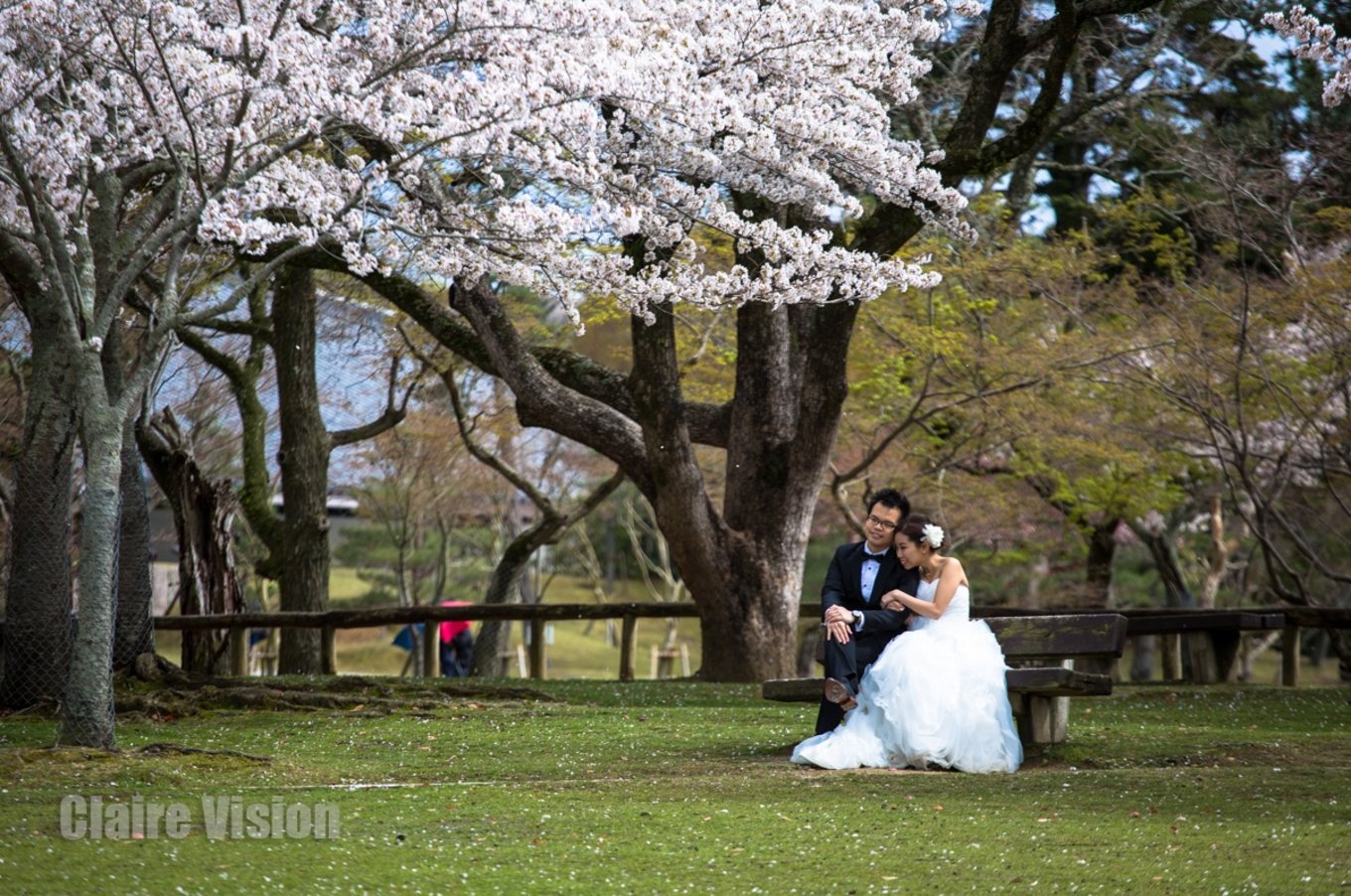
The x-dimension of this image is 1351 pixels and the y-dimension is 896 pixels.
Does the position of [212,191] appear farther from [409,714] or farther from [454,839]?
[409,714]

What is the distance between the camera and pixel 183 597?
1519 cm

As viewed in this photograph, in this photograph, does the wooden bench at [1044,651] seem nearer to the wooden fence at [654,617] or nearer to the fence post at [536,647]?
the wooden fence at [654,617]

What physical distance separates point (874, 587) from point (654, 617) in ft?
20.5

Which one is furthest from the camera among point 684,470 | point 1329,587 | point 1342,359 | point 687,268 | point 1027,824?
point 1329,587

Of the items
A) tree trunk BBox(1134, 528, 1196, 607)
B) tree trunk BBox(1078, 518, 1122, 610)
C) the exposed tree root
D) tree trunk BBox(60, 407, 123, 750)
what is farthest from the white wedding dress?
tree trunk BBox(1134, 528, 1196, 607)

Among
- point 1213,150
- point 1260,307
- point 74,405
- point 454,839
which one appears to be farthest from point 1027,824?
point 1213,150

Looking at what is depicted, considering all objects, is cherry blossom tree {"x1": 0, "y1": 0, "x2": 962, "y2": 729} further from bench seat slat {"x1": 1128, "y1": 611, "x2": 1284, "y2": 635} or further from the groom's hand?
bench seat slat {"x1": 1128, "y1": 611, "x2": 1284, "y2": 635}

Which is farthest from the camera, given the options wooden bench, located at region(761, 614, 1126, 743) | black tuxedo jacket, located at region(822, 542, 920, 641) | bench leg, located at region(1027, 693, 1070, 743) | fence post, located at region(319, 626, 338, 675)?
fence post, located at region(319, 626, 338, 675)

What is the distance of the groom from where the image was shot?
773 cm

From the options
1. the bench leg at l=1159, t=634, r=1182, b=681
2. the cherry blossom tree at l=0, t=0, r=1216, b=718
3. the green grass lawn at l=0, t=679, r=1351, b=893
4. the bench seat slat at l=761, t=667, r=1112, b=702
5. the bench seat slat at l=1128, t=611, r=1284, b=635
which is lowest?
the green grass lawn at l=0, t=679, r=1351, b=893

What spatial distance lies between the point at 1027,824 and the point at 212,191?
16.5 ft

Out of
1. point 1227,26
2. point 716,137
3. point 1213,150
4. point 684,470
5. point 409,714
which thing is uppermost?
point 1227,26

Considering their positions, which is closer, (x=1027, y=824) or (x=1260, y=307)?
(x=1027, y=824)

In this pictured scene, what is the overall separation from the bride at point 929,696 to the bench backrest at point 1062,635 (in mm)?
558
